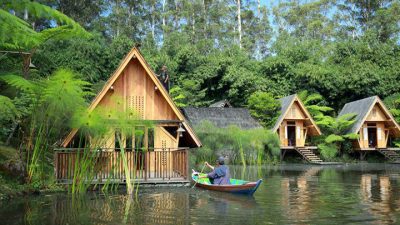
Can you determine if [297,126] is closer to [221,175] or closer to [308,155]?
[308,155]

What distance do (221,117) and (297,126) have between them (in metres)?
7.02

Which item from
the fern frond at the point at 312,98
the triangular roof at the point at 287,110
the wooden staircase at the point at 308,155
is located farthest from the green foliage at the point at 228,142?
the fern frond at the point at 312,98

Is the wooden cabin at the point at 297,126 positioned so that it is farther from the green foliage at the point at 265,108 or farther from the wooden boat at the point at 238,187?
the wooden boat at the point at 238,187

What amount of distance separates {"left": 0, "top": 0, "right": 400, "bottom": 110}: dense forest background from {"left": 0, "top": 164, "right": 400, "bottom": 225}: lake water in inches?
892

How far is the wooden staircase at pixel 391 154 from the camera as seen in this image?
34159 millimetres

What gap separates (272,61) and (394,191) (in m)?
31.3

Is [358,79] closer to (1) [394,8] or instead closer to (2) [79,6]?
(1) [394,8]

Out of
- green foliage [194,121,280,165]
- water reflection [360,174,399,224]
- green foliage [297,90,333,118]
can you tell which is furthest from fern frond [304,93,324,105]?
water reflection [360,174,399,224]

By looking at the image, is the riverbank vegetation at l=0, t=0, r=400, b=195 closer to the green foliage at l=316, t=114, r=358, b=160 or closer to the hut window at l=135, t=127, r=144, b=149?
the green foliage at l=316, t=114, r=358, b=160

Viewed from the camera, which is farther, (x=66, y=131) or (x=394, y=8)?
(x=394, y=8)

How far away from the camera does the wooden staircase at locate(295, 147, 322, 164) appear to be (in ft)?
108

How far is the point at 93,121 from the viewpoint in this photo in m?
12.8

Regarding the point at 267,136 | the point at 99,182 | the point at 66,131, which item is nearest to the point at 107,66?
the point at 267,136

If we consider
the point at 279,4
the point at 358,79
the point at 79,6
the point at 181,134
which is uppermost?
the point at 279,4
